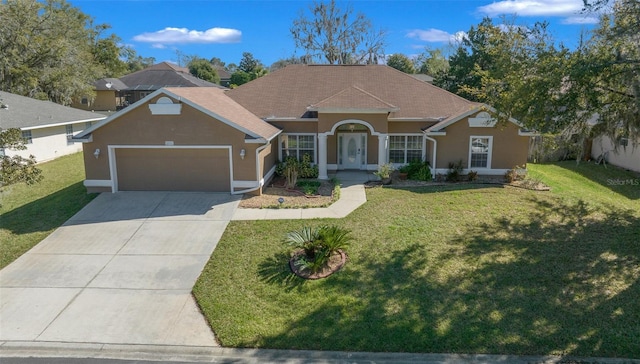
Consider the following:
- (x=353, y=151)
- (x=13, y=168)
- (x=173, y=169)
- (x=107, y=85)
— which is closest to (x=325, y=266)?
(x=13, y=168)

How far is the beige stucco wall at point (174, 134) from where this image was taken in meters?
16.2

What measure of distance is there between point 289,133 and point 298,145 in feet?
2.36

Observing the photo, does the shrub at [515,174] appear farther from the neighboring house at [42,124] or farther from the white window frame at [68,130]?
the white window frame at [68,130]

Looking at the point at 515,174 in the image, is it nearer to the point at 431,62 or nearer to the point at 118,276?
the point at 118,276

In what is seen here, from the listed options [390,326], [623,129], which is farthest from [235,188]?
[623,129]

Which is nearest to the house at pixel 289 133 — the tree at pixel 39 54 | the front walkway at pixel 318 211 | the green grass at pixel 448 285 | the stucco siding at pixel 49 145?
the front walkway at pixel 318 211

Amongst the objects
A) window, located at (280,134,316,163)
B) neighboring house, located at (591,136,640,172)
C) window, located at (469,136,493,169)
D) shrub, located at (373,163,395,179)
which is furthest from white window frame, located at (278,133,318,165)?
neighboring house, located at (591,136,640,172)

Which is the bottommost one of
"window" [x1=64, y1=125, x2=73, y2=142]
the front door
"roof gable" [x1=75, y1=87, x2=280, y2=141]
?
the front door

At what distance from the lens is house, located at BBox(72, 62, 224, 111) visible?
49.4 m

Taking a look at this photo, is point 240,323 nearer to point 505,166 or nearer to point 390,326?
point 390,326

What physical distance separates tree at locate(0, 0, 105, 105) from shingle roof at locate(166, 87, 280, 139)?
22324mm

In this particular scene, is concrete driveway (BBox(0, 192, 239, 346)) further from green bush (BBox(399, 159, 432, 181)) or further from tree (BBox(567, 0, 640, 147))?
tree (BBox(567, 0, 640, 147))

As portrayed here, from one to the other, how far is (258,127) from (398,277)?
380 inches

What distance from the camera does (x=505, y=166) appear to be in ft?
62.3
